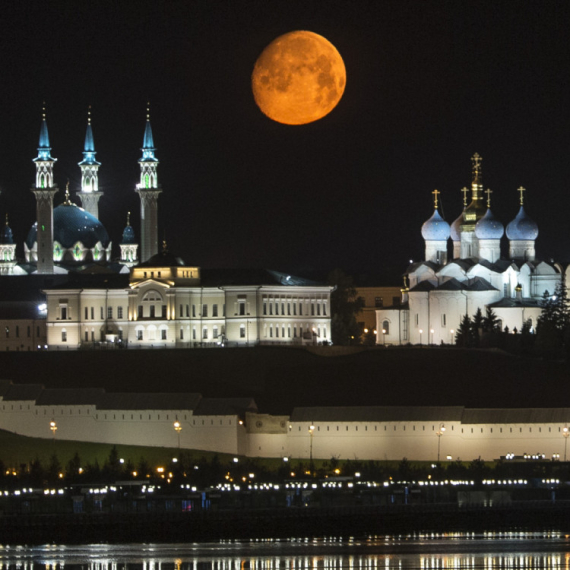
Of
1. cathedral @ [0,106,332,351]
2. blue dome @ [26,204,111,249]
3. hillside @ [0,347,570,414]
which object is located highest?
blue dome @ [26,204,111,249]

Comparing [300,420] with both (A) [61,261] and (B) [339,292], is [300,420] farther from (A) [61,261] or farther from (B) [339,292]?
(A) [61,261]

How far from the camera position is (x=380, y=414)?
284 feet

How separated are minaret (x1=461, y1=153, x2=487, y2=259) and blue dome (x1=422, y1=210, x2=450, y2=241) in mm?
1368

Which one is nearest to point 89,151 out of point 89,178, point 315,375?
point 89,178

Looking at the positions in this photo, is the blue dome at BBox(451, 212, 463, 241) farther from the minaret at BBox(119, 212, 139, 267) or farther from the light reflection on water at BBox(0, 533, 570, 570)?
the light reflection on water at BBox(0, 533, 570, 570)

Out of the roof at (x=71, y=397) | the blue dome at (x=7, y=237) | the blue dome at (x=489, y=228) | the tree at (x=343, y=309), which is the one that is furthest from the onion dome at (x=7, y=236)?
the roof at (x=71, y=397)

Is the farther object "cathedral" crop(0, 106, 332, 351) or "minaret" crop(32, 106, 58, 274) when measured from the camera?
"minaret" crop(32, 106, 58, 274)

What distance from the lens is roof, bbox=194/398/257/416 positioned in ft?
289

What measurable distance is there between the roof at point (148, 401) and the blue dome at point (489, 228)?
26.6 m

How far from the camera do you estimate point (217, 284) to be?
4343 inches

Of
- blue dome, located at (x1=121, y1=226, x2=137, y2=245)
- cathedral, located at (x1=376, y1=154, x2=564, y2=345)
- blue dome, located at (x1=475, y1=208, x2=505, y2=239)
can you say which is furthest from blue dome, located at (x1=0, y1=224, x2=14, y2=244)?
blue dome, located at (x1=475, y1=208, x2=505, y2=239)

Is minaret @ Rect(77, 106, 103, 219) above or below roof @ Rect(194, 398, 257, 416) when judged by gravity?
above

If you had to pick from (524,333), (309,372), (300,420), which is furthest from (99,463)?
(524,333)

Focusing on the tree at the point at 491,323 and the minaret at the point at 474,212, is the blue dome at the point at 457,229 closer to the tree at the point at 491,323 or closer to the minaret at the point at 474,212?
the minaret at the point at 474,212
